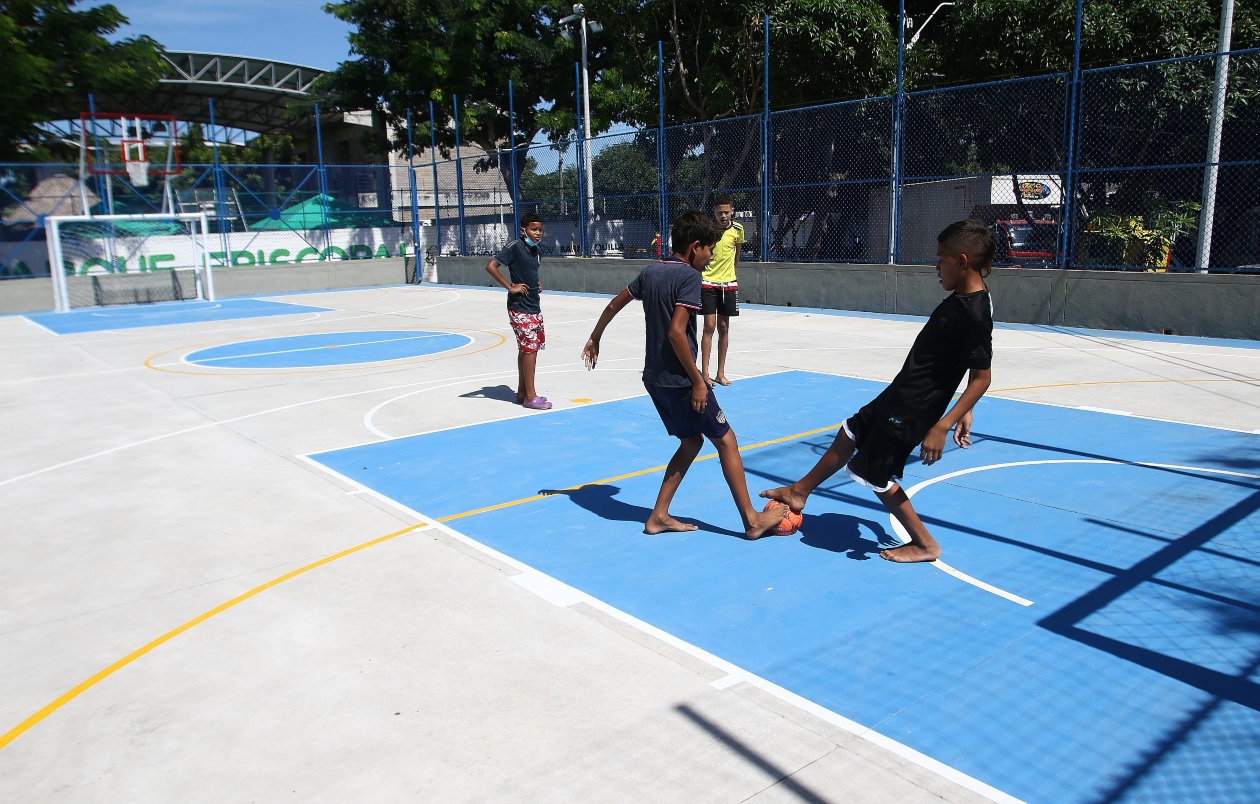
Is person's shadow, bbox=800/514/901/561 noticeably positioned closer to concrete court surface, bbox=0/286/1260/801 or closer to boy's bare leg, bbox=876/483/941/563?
boy's bare leg, bbox=876/483/941/563

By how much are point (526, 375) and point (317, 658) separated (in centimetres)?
498

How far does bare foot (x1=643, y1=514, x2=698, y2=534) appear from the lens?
5.18m

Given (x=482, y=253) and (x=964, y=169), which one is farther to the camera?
(x=482, y=253)

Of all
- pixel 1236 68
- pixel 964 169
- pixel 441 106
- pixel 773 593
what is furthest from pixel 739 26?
pixel 773 593

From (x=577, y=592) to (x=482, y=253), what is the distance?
76.1 feet

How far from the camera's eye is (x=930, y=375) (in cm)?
434

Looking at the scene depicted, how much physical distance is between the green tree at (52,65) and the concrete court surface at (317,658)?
25.6m

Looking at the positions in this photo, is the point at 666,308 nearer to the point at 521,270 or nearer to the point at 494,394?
the point at 521,270

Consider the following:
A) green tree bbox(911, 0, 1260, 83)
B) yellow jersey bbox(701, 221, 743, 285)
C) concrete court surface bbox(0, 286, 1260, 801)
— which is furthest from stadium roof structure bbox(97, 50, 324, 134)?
concrete court surface bbox(0, 286, 1260, 801)

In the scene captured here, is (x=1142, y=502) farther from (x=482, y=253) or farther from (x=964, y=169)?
(x=482, y=253)

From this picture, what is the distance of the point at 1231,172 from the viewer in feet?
43.9

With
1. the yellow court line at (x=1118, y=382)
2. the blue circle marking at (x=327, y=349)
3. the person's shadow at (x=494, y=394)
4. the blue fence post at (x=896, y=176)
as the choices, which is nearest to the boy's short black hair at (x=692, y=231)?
the person's shadow at (x=494, y=394)

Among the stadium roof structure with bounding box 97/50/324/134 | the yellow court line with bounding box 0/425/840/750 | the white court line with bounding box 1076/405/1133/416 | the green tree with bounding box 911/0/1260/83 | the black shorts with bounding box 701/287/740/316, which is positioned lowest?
the yellow court line with bounding box 0/425/840/750

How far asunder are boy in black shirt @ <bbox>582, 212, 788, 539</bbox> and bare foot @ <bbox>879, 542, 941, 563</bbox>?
63 cm
